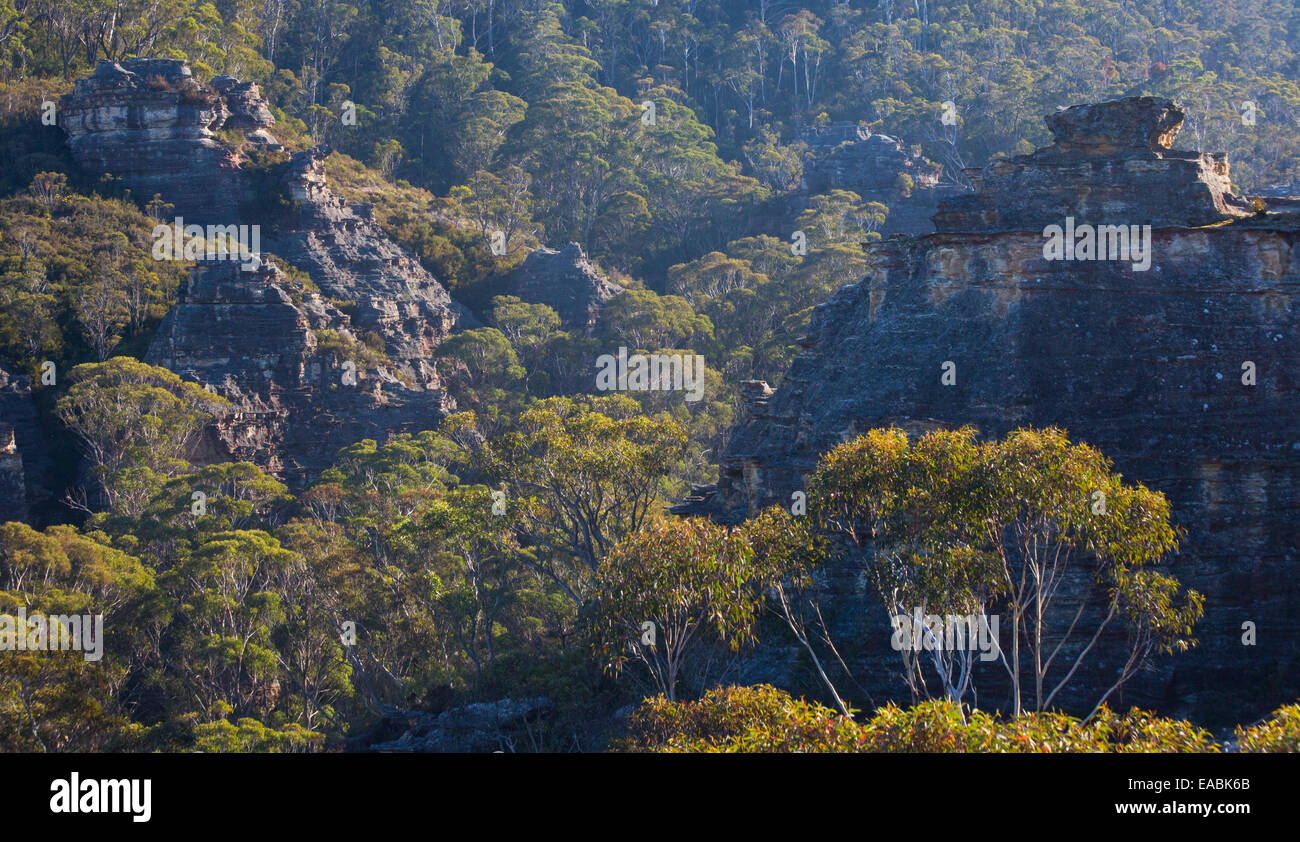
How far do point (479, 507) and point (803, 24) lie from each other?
227ft

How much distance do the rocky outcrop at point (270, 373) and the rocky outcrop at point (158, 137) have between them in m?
9.43

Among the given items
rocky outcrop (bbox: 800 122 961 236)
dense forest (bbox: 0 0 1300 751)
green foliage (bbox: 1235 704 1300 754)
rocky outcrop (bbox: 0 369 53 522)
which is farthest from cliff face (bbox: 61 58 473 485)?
green foliage (bbox: 1235 704 1300 754)

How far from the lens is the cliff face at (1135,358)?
19.1 m

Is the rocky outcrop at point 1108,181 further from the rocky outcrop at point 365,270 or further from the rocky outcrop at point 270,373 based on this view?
the rocky outcrop at point 365,270

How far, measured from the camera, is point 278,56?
7656cm

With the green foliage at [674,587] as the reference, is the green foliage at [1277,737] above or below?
below

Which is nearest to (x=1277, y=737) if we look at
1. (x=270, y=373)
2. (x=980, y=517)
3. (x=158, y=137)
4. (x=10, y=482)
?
(x=980, y=517)

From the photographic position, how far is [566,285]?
54531 millimetres

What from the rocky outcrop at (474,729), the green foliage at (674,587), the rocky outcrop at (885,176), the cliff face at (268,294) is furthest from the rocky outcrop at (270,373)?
the rocky outcrop at (885,176)

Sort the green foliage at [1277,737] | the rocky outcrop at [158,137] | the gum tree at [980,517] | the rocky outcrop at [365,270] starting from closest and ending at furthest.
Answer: the green foliage at [1277,737]
the gum tree at [980,517]
the rocky outcrop at [365,270]
the rocky outcrop at [158,137]

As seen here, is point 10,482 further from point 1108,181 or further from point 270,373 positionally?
point 1108,181

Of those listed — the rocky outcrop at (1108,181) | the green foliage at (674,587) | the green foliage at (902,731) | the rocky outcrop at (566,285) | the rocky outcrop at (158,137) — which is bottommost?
the green foliage at (902,731)
